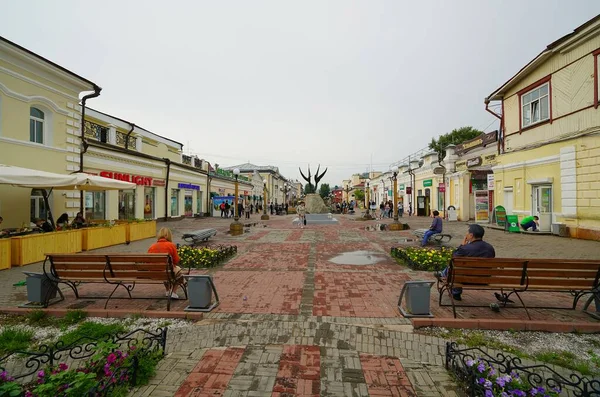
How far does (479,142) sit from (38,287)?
27.7 meters

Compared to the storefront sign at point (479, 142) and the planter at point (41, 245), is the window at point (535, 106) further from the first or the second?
the planter at point (41, 245)

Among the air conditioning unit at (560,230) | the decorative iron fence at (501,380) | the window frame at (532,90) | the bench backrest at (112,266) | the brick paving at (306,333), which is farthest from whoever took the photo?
the window frame at (532,90)

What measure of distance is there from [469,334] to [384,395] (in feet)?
6.30

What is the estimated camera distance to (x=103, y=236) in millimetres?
11336

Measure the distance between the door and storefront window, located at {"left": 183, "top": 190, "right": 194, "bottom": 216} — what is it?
25756 millimetres

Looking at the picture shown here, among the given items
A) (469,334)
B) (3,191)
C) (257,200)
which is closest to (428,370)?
(469,334)

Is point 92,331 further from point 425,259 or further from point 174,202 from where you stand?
point 174,202

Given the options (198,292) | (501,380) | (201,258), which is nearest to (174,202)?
(201,258)

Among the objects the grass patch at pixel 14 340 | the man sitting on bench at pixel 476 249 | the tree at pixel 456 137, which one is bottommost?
the grass patch at pixel 14 340

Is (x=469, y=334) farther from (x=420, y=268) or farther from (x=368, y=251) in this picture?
(x=368, y=251)

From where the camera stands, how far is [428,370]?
3246 mm

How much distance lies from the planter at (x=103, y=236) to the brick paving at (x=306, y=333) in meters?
3.17

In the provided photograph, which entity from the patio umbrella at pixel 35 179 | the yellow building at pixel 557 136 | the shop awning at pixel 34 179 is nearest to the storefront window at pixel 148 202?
the patio umbrella at pixel 35 179

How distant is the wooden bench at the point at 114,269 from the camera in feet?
16.0
